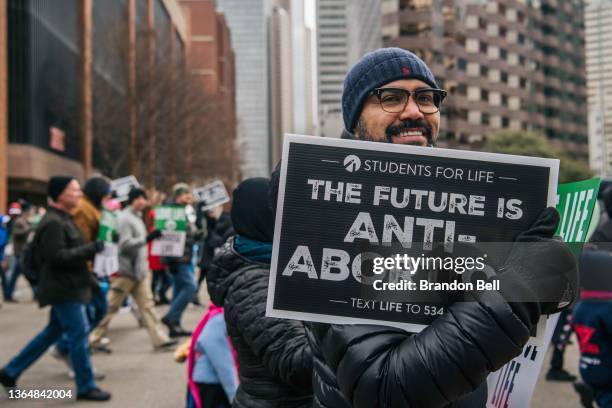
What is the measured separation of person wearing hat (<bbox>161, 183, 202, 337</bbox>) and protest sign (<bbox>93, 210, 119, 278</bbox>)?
167 cm

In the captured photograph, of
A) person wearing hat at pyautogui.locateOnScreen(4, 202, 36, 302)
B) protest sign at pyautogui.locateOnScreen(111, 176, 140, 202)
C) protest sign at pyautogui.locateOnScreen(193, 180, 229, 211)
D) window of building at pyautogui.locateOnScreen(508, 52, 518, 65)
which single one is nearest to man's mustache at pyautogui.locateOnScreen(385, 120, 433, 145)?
protest sign at pyautogui.locateOnScreen(111, 176, 140, 202)

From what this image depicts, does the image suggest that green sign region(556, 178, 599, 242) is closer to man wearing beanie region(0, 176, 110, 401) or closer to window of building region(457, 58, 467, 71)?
man wearing beanie region(0, 176, 110, 401)

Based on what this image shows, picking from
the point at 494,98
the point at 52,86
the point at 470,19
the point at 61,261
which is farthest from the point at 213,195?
the point at 494,98

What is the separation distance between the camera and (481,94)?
8050 cm

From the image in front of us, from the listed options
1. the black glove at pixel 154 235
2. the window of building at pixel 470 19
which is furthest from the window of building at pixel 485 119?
the black glove at pixel 154 235

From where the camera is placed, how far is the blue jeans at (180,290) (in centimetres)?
932

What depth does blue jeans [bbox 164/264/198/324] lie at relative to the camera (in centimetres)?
932

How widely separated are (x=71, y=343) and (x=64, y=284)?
20.5 inches

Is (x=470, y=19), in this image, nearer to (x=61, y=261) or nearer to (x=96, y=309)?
(x=96, y=309)

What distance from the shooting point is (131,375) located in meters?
7.39

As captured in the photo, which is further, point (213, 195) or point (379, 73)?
point (213, 195)

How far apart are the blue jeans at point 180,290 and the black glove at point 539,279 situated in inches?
324

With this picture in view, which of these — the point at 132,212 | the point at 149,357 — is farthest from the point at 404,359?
the point at 132,212

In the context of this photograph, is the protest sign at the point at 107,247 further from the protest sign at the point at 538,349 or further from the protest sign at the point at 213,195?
the protest sign at the point at 538,349
